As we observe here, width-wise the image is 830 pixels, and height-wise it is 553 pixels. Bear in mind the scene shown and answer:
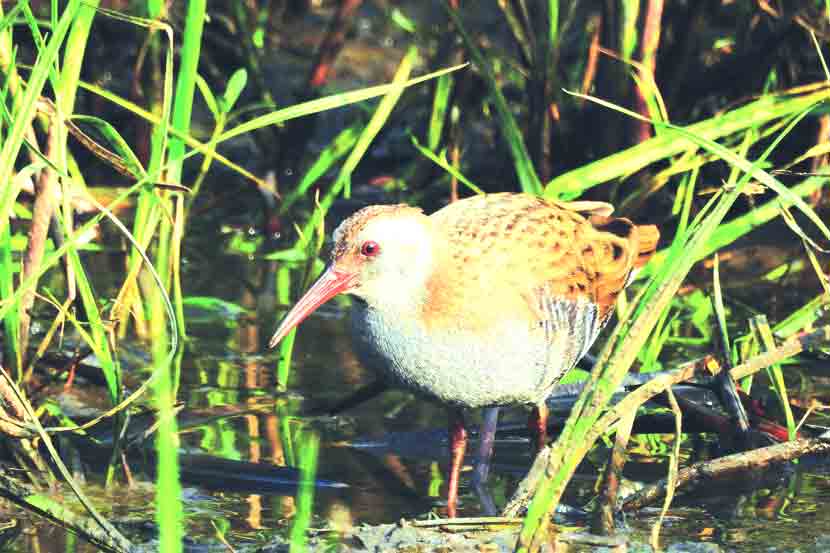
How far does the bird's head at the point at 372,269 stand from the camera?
11.8ft

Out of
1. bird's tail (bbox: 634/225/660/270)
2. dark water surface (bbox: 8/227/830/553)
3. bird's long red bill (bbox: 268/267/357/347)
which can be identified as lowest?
dark water surface (bbox: 8/227/830/553)

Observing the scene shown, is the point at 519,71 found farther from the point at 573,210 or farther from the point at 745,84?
the point at 573,210

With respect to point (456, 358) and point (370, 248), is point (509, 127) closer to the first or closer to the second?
point (370, 248)

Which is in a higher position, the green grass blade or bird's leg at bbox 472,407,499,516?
the green grass blade

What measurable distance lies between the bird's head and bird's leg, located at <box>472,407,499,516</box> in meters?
0.50

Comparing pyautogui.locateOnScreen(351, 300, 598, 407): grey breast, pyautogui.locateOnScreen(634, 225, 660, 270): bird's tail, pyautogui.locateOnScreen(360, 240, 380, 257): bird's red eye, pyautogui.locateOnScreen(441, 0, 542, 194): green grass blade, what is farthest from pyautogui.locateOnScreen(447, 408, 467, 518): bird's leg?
pyautogui.locateOnScreen(441, 0, 542, 194): green grass blade

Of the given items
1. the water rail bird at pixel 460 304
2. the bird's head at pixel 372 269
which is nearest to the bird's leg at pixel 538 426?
the water rail bird at pixel 460 304

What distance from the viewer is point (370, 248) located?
11.8 ft

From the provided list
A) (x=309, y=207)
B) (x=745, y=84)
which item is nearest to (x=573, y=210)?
(x=745, y=84)

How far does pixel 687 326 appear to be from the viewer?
4.94 m

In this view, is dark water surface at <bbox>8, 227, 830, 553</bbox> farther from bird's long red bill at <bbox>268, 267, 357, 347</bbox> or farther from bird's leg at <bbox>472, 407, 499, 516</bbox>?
bird's long red bill at <bbox>268, 267, 357, 347</bbox>

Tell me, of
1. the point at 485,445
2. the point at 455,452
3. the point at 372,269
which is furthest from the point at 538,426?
the point at 372,269

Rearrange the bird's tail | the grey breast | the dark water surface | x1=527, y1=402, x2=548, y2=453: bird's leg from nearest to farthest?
the dark water surface
the grey breast
x1=527, y1=402, x2=548, y2=453: bird's leg
the bird's tail

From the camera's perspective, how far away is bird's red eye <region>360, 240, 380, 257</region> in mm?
3582
